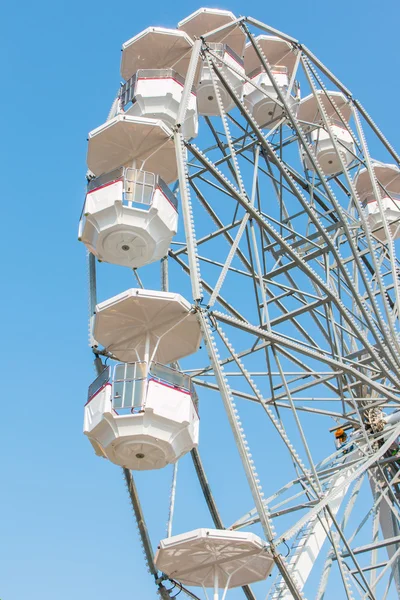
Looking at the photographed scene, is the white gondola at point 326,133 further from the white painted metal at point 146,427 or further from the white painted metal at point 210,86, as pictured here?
the white painted metal at point 146,427

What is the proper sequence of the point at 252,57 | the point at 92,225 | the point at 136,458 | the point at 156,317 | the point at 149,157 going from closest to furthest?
the point at 136,458 < the point at 156,317 < the point at 92,225 < the point at 149,157 < the point at 252,57

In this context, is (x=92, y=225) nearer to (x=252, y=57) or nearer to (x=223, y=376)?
(x=223, y=376)

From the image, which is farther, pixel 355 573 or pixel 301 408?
pixel 301 408

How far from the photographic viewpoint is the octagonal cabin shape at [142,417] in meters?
12.1

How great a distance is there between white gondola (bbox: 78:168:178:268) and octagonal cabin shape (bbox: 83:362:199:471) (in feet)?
7.41

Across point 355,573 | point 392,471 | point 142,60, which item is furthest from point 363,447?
point 142,60

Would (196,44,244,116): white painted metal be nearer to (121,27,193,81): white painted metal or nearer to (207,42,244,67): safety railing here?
(207,42,244,67): safety railing

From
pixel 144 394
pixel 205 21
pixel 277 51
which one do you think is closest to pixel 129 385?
pixel 144 394

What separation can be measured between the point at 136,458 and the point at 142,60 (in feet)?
29.3

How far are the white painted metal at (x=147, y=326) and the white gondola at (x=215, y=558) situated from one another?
9.11ft

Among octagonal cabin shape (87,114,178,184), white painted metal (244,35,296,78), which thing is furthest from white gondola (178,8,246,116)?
octagonal cabin shape (87,114,178,184)

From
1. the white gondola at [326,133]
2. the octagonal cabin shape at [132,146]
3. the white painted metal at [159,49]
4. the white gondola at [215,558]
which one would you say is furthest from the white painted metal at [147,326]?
the white gondola at [326,133]

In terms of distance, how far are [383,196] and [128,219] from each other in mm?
10711

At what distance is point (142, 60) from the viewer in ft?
59.8
